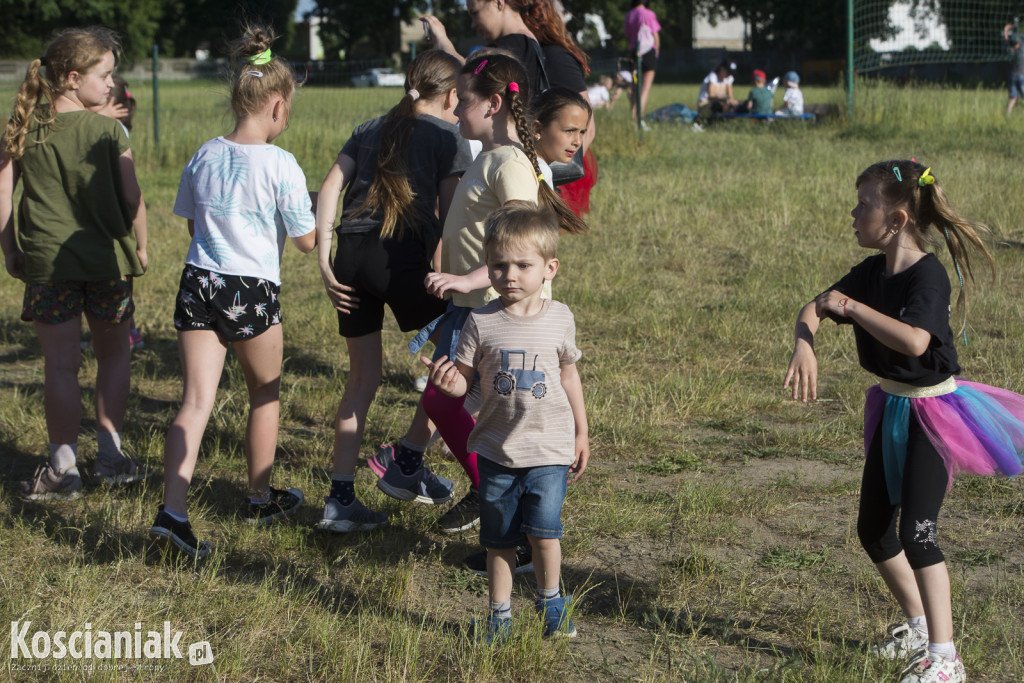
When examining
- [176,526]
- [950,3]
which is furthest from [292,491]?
[950,3]

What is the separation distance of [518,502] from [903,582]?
1.20 meters

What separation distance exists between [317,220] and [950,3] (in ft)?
97.4

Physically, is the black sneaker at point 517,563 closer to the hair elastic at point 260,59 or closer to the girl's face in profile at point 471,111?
the girl's face in profile at point 471,111

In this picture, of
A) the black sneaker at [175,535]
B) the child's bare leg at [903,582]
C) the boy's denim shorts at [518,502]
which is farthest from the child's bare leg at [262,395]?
the child's bare leg at [903,582]

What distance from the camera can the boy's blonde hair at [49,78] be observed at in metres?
4.16

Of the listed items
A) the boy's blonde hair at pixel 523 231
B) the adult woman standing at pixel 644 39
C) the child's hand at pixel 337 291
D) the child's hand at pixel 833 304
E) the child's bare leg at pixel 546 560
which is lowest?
the child's bare leg at pixel 546 560

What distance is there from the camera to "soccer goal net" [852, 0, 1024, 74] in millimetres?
20547

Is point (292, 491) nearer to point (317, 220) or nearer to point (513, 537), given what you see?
point (317, 220)

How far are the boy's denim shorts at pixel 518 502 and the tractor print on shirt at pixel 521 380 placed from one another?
0.77ft

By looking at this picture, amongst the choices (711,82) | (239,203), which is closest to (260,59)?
(239,203)

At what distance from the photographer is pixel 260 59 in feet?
12.4

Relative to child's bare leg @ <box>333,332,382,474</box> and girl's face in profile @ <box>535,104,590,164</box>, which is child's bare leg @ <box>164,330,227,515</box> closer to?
child's bare leg @ <box>333,332,382,474</box>

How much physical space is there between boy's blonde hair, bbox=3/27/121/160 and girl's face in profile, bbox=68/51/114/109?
0.05ft

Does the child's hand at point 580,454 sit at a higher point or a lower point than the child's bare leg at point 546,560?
higher
